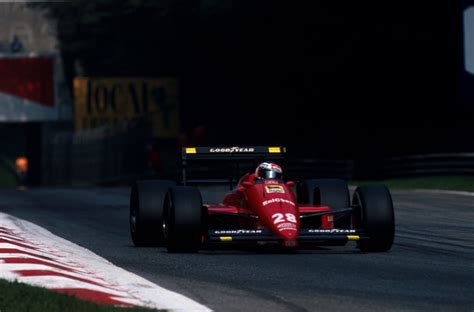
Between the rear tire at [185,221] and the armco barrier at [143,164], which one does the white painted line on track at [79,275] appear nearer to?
the rear tire at [185,221]

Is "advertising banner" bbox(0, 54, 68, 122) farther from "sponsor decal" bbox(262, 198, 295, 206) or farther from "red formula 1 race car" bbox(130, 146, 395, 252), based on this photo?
"sponsor decal" bbox(262, 198, 295, 206)

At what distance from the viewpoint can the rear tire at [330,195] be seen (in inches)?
589

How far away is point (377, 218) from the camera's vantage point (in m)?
14.0

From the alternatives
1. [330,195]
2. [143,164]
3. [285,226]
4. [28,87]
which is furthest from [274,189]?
[28,87]

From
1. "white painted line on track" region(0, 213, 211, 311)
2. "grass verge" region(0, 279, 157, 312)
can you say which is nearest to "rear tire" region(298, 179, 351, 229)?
"white painted line on track" region(0, 213, 211, 311)

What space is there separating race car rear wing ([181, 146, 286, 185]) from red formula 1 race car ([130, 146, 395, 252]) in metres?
0.02

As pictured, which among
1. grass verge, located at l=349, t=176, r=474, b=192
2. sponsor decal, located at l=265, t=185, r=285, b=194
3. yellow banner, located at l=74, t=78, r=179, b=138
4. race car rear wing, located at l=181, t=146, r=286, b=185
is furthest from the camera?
yellow banner, located at l=74, t=78, r=179, b=138

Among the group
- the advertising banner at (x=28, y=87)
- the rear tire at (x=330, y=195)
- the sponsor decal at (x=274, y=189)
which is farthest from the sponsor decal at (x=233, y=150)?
the advertising banner at (x=28, y=87)

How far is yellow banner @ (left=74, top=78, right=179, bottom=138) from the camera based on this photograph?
62.0m

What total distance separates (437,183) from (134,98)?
30673 millimetres

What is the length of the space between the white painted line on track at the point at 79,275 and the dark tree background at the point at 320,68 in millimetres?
32277

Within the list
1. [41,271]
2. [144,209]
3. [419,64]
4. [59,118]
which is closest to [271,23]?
[419,64]

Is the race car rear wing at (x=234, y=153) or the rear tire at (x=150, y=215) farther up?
the race car rear wing at (x=234, y=153)

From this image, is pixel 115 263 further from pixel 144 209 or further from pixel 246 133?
pixel 246 133
